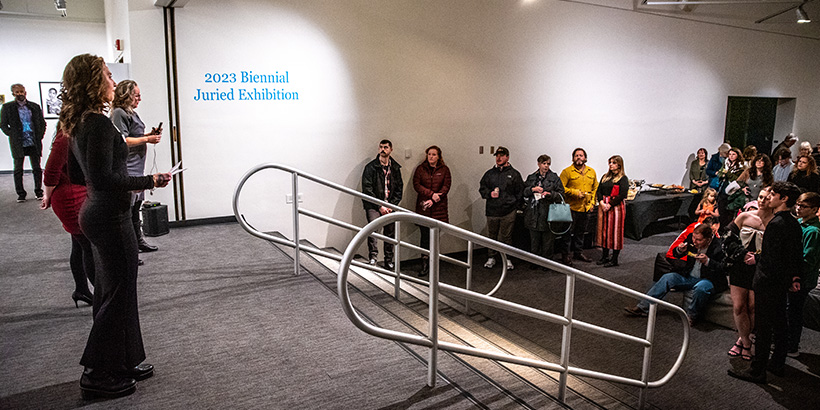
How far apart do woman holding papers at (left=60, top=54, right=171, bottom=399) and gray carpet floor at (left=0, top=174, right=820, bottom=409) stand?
0.17 metres

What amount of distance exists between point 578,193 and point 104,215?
6.69 meters

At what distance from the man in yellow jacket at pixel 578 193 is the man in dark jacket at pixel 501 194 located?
2.40ft

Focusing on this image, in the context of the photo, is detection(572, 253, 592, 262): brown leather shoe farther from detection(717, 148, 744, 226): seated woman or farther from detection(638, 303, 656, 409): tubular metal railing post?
detection(638, 303, 656, 409): tubular metal railing post

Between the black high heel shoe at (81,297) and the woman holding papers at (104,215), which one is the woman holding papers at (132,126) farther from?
the woman holding papers at (104,215)

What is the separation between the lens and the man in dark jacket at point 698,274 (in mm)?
5602

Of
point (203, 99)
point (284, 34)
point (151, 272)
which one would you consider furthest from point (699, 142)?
point (151, 272)

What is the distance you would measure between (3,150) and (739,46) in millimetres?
15181

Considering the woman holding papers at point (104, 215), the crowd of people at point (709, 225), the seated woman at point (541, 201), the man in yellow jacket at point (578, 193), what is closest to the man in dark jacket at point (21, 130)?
the crowd of people at point (709, 225)

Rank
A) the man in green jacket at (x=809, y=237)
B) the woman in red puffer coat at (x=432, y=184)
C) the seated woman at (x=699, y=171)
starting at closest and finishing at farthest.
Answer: the man in green jacket at (x=809, y=237), the woman in red puffer coat at (x=432, y=184), the seated woman at (x=699, y=171)

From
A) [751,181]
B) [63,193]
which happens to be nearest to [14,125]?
[63,193]

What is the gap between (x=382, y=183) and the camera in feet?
24.0

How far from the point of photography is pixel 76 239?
3.47 meters

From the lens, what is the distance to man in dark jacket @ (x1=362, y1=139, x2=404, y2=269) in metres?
7.27

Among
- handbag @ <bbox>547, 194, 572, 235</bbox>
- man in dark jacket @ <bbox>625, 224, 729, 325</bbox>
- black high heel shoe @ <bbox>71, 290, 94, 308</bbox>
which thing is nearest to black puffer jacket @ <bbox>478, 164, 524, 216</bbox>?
handbag @ <bbox>547, 194, 572, 235</bbox>
